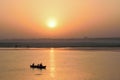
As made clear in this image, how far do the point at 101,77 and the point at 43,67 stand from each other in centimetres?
1505

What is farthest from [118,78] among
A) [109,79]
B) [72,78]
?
[72,78]

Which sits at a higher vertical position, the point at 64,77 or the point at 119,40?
Result: the point at 119,40

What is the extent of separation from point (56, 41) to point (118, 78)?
149m

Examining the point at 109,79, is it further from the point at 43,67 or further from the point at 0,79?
the point at 43,67

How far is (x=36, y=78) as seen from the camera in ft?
137

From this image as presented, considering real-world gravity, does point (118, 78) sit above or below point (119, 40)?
below

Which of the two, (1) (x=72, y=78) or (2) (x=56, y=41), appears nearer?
(1) (x=72, y=78)

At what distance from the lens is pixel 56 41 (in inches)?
7470

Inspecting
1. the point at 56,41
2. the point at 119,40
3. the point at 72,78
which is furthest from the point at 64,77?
the point at 56,41

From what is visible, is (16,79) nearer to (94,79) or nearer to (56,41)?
(94,79)

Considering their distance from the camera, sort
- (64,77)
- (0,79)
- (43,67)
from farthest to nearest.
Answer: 1. (43,67)
2. (64,77)
3. (0,79)

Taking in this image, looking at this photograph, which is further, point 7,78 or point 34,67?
point 34,67

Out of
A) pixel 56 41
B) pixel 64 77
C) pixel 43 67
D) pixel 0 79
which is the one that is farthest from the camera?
pixel 56 41

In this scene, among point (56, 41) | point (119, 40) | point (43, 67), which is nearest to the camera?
point (43, 67)
